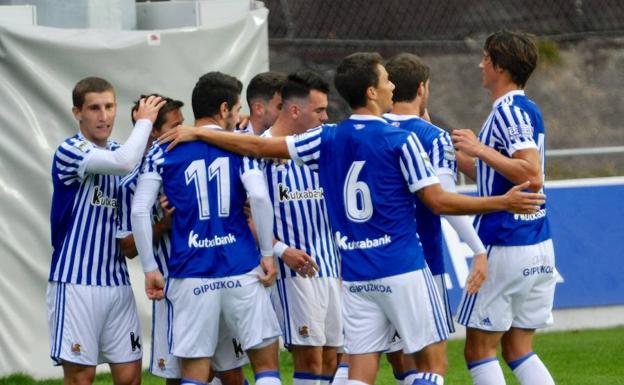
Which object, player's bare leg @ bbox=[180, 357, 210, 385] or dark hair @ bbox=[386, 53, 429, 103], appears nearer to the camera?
player's bare leg @ bbox=[180, 357, 210, 385]

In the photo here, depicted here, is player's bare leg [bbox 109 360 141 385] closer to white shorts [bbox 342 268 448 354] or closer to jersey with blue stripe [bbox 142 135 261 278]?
jersey with blue stripe [bbox 142 135 261 278]

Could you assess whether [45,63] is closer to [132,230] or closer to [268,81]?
[268,81]

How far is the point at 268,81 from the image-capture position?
26.9 ft

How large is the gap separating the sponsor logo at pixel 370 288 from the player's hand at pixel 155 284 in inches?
42.1

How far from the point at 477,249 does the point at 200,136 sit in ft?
5.15

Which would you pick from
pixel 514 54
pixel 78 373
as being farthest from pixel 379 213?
pixel 78 373

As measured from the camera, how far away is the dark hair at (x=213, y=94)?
23.6 feet

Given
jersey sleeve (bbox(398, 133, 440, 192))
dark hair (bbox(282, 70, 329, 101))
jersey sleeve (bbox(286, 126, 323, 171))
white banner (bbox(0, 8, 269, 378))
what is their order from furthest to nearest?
white banner (bbox(0, 8, 269, 378)) < dark hair (bbox(282, 70, 329, 101)) < jersey sleeve (bbox(286, 126, 323, 171)) < jersey sleeve (bbox(398, 133, 440, 192))

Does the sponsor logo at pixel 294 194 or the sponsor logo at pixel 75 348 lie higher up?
the sponsor logo at pixel 294 194

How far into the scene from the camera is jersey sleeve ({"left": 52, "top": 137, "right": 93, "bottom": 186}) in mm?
7188

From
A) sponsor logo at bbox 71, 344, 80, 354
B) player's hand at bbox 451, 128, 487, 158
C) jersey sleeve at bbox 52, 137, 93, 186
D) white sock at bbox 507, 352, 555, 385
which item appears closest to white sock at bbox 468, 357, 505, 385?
white sock at bbox 507, 352, 555, 385

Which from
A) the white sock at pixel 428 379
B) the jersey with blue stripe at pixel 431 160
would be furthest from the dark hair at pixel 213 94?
the white sock at pixel 428 379

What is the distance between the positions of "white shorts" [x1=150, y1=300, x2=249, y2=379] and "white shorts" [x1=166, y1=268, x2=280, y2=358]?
0.19m

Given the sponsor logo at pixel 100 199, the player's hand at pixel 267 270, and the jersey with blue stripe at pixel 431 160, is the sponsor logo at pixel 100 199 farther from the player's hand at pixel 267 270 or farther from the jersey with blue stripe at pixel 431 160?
the jersey with blue stripe at pixel 431 160
